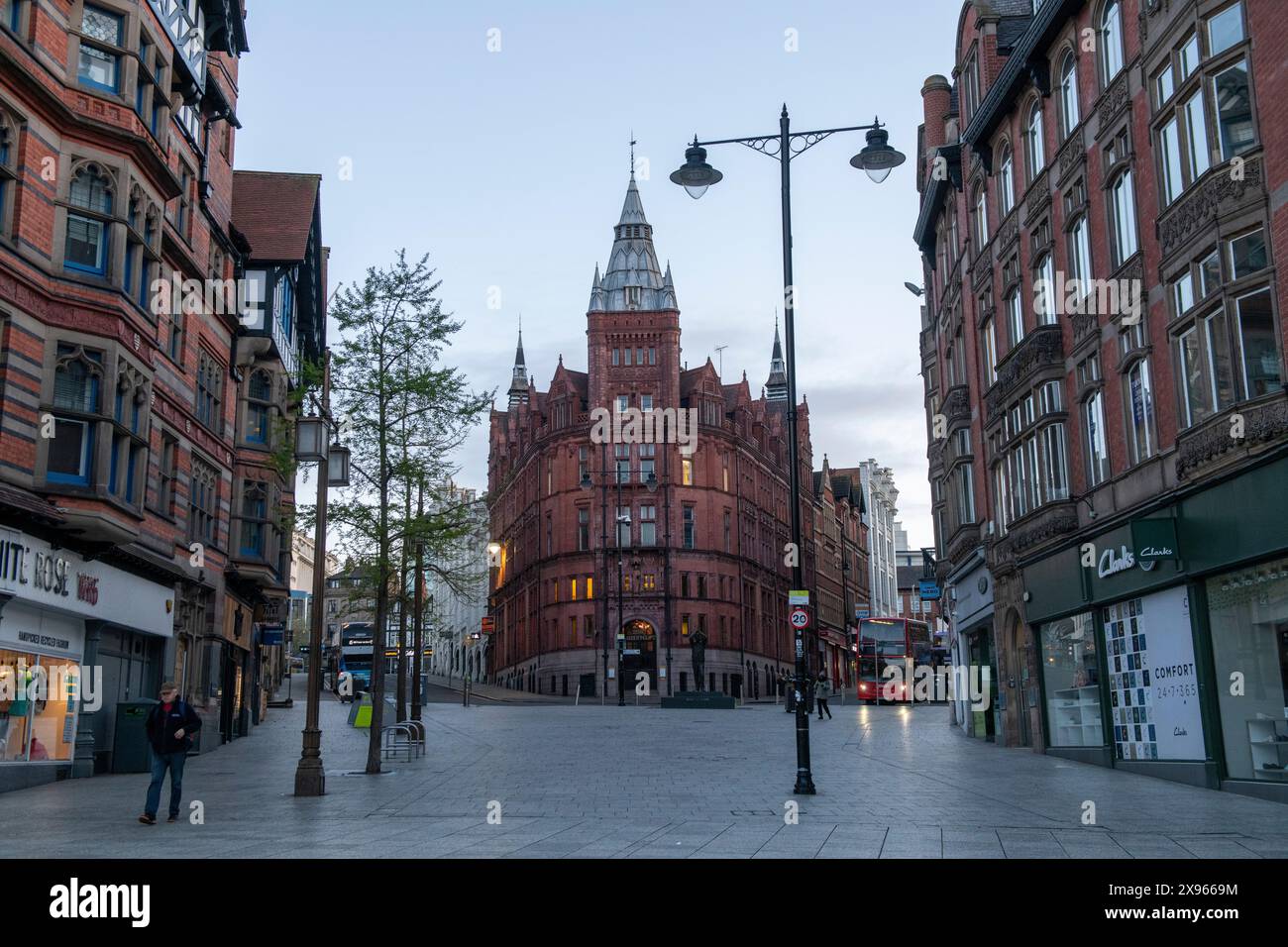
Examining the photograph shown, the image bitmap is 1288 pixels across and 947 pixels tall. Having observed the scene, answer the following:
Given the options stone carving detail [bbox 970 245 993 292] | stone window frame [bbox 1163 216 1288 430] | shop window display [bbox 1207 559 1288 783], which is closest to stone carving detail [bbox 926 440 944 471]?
stone carving detail [bbox 970 245 993 292]

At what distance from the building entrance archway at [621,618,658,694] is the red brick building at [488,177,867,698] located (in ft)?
0.30

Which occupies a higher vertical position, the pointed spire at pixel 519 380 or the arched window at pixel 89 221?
the pointed spire at pixel 519 380

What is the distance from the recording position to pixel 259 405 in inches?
1328

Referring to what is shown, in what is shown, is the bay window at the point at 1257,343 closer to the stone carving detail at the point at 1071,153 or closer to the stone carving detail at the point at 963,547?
the stone carving detail at the point at 1071,153

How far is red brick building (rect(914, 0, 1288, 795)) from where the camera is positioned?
16453 mm

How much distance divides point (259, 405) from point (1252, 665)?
2622 centimetres

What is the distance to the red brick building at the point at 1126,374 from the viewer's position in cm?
1645

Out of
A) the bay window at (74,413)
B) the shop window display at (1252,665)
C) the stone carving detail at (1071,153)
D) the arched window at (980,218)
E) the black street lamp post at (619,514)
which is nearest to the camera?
the shop window display at (1252,665)

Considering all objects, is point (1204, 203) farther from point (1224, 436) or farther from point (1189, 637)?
point (1189, 637)

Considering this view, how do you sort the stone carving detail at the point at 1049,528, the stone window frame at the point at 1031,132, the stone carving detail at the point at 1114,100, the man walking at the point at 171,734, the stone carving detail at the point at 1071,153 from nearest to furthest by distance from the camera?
the man walking at the point at 171,734 → the stone carving detail at the point at 1114,100 → the stone carving detail at the point at 1071,153 → the stone carving detail at the point at 1049,528 → the stone window frame at the point at 1031,132

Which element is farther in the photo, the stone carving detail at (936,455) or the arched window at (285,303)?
the stone carving detail at (936,455)

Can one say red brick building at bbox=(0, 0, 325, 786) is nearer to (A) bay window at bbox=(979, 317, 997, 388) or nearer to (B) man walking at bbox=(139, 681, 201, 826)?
(B) man walking at bbox=(139, 681, 201, 826)

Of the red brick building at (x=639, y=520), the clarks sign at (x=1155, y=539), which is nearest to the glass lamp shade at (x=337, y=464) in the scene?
the clarks sign at (x=1155, y=539)

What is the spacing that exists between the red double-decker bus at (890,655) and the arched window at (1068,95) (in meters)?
37.3
